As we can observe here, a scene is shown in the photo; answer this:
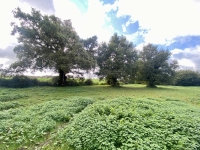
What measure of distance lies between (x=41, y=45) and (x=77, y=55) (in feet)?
17.8

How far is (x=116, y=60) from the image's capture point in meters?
23.0

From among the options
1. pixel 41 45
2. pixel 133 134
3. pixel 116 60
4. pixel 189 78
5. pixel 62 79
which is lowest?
pixel 133 134

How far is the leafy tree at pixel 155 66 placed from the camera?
1005 inches

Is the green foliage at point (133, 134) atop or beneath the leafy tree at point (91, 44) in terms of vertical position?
beneath

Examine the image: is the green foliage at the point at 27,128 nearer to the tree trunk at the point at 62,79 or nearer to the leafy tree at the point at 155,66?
the tree trunk at the point at 62,79

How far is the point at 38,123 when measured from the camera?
529cm

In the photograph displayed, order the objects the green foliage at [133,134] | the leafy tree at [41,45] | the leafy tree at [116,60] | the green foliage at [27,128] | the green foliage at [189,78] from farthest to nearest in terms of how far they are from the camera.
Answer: the green foliage at [189,78] → the leafy tree at [116,60] → the leafy tree at [41,45] → the green foliage at [27,128] → the green foliage at [133,134]

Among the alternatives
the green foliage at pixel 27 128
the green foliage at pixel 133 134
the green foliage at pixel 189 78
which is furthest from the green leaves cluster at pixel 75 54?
the green foliage at pixel 189 78

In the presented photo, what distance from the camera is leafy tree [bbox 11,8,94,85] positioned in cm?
1728

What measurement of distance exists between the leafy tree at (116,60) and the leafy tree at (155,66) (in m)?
3.45

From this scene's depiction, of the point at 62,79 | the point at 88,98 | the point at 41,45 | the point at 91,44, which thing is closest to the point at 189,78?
the point at 91,44

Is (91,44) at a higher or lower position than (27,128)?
higher

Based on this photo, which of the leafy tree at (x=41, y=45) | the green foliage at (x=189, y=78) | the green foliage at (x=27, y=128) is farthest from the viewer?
the green foliage at (x=189, y=78)

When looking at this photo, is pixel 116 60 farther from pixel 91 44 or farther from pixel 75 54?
pixel 75 54
